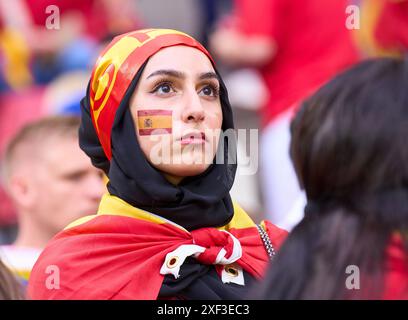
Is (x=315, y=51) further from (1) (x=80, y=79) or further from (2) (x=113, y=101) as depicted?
(2) (x=113, y=101)

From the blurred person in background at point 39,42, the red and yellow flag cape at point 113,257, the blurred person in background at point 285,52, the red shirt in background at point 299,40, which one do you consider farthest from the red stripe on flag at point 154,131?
the blurred person in background at point 39,42

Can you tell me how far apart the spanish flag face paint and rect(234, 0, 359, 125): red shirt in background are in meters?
2.91

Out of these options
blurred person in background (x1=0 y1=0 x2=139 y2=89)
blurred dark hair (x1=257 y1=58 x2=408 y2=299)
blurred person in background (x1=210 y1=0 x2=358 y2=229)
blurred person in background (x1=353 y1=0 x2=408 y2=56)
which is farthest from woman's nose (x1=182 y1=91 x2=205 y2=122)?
blurred person in background (x1=0 y1=0 x2=139 y2=89)

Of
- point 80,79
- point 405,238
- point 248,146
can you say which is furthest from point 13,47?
point 405,238

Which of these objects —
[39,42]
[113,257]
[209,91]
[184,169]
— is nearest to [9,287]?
[113,257]

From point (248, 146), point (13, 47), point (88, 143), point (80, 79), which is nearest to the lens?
point (88, 143)

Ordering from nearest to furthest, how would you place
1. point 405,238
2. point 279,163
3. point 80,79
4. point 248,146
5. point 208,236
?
point 405,238 → point 208,236 → point 248,146 → point 279,163 → point 80,79

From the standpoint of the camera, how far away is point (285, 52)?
20.6 feet

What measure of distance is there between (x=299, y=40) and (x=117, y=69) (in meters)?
3.01

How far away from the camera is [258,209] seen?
633 centimetres

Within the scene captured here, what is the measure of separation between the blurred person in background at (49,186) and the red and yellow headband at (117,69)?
1231 millimetres

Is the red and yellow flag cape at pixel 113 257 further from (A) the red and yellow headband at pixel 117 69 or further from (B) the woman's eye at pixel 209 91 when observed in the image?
(B) the woman's eye at pixel 209 91

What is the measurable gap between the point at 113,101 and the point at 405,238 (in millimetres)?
1053

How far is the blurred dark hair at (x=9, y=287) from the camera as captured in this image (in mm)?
3113
